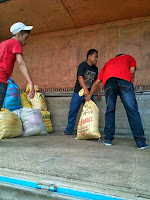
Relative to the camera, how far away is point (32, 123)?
367 centimetres

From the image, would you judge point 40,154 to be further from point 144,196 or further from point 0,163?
point 144,196

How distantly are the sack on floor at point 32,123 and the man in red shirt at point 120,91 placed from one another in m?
1.34

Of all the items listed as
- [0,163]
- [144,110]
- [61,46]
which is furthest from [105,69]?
[61,46]

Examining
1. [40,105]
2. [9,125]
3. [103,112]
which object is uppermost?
[40,105]

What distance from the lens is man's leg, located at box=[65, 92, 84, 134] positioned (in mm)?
3789

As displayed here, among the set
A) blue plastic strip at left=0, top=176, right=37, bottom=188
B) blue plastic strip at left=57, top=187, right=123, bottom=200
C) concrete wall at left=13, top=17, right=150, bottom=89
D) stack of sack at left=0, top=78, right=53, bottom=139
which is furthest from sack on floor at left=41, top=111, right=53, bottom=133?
blue plastic strip at left=57, top=187, right=123, bottom=200

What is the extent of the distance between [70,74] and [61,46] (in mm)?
761

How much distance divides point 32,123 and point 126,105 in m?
1.73

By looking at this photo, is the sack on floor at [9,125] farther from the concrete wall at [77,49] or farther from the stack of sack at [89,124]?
the concrete wall at [77,49]

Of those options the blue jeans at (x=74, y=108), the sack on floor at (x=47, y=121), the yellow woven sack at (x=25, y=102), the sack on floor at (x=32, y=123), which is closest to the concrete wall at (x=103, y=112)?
the sack on floor at (x=47, y=121)

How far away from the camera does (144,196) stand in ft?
3.63

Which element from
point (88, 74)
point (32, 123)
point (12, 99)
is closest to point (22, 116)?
point (32, 123)

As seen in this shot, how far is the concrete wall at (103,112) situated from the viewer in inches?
142

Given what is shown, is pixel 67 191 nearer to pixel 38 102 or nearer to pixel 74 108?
pixel 74 108
